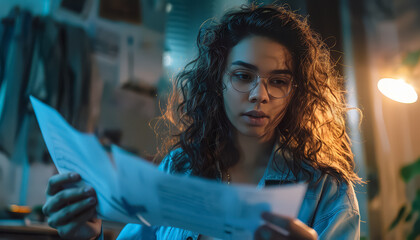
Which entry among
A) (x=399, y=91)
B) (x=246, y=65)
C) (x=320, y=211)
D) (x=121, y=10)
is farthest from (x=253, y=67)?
(x=121, y=10)

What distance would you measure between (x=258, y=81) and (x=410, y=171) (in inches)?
35.4

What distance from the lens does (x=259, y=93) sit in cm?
58

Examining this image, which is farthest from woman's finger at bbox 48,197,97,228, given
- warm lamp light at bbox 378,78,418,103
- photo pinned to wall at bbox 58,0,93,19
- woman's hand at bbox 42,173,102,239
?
photo pinned to wall at bbox 58,0,93,19

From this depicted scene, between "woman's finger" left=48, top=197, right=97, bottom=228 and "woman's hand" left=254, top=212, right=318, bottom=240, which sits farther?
"woman's finger" left=48, top=197, right=97, bottom=228

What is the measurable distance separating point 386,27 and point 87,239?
127 centimetres

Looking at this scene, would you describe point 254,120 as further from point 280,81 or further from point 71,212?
point 71,212

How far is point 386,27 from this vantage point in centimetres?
123

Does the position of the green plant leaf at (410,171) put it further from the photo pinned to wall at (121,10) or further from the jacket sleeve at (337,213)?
the photo pinned to wall at (121,10)

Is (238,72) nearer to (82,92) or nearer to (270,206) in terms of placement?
(270,206)

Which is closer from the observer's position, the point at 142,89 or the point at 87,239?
the point at 87,239

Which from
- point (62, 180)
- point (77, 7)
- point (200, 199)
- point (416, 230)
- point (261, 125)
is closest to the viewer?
point (200, 199)

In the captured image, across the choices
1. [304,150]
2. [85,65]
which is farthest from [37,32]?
[304,150]

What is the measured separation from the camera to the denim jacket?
0.55 metres

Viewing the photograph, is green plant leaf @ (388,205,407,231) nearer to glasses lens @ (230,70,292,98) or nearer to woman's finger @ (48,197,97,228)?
glasses lens @ (230,70,292,98)
